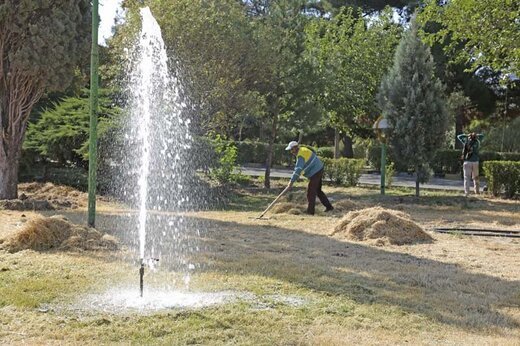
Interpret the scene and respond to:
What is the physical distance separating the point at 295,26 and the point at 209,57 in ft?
11.4

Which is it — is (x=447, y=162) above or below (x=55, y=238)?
above

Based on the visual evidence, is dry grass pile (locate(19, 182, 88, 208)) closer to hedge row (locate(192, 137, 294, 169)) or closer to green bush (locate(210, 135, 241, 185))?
green bush (locate(210, 135, 241, 185))

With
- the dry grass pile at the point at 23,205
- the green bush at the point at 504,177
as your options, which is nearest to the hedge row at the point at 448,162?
the green bush at the point at 504,177

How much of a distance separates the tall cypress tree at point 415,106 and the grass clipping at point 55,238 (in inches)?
367

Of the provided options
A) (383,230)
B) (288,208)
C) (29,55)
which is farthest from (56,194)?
(383,230)

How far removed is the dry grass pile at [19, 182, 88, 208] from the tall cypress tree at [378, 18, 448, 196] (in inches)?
293

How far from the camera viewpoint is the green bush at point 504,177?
1599 cm

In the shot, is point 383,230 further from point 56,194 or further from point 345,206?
point 56,194

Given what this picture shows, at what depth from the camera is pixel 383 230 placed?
8.88 m

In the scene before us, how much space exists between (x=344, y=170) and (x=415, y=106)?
5.20 metres

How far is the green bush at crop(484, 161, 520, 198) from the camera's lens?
16.0 metres

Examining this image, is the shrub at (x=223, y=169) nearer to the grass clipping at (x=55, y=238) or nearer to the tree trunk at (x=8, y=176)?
the tree trunk at (x=8, y=176)

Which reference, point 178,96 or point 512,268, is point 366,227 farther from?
point 178,96

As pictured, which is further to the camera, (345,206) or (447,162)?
(447,162)
